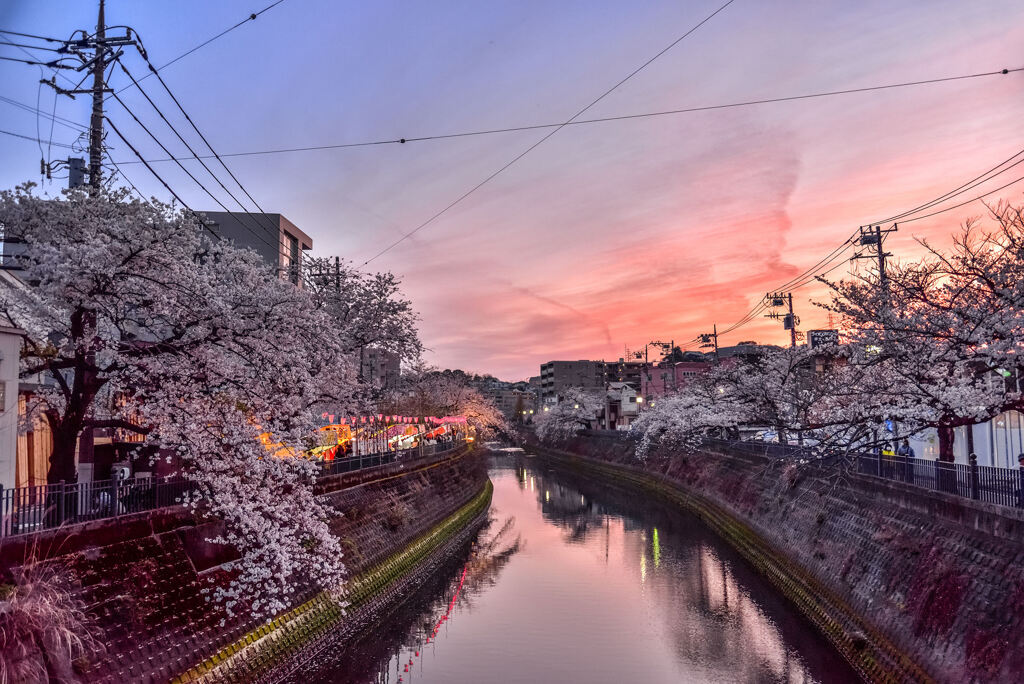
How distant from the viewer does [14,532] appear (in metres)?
13.2

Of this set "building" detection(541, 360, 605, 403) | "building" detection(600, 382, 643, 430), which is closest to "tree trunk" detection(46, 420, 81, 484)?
"building" detection(600, 382, 643, 430)

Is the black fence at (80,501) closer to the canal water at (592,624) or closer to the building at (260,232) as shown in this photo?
the canal water at (592,624)

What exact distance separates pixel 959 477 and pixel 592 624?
13.1m

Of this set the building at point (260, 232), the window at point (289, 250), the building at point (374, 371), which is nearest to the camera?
the building at point (374, 371)

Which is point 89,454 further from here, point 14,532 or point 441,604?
point 441,604

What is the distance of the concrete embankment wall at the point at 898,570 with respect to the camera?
1477cm

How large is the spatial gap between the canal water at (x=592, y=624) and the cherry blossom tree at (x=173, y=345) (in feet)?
22.0

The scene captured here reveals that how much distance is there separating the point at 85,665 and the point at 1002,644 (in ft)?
58.2

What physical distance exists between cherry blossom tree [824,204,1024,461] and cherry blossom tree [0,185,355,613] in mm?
14130

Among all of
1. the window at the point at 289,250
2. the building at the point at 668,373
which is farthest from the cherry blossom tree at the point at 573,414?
the window at the point at 289,250

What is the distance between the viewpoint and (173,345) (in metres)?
15.0

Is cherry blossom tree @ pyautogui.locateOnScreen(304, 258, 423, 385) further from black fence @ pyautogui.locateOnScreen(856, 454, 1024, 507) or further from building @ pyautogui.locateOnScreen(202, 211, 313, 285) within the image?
black fence @ pyautogui.locateOnScreen(856, 454, 1024, 507)

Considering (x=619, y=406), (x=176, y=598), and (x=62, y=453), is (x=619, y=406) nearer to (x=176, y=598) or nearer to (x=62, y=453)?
(x=176, y=598)

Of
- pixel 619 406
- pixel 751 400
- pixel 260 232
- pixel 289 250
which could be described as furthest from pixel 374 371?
pixel 619 406
